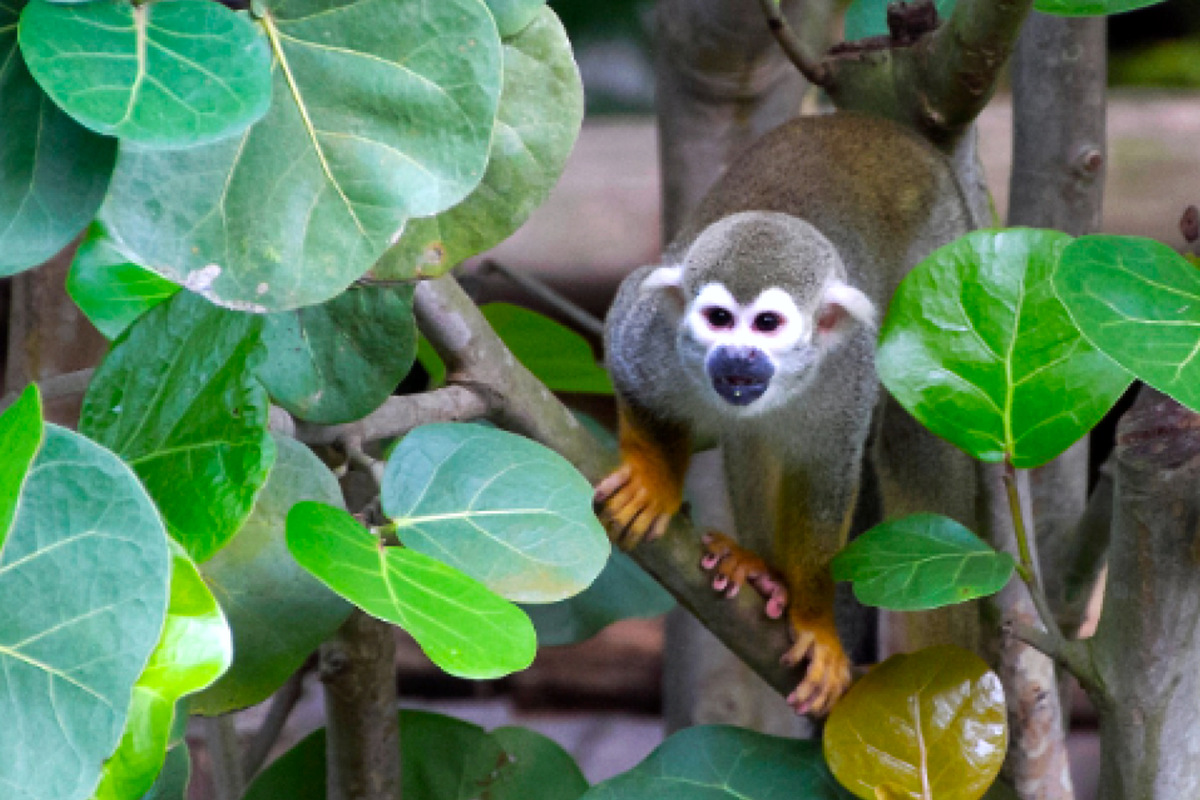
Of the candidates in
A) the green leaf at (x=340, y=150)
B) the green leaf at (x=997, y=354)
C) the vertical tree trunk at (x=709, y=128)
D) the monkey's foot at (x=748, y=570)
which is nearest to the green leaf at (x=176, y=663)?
the green leaf at (x=340, y=150)

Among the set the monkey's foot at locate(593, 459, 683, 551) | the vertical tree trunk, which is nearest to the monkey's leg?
the monkey's foot at locate(593, 459, 683, 551)

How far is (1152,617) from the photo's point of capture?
1125 millimetres

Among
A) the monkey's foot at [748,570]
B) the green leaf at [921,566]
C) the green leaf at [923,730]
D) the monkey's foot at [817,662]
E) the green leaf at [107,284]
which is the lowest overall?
the monkey's foot at [817,662]

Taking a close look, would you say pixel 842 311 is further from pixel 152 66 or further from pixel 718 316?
pixel 152 66

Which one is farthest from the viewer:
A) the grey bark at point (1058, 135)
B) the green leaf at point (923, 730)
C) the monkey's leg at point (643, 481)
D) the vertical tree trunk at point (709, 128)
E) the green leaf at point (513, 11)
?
the vertical tree trunk at point (709, 128)

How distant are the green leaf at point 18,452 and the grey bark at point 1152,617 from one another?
875 mm

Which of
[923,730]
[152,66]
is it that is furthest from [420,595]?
[923,730]

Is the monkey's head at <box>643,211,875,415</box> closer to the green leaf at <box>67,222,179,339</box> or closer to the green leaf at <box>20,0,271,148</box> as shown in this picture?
the green leaf at <box>67,222,179,339</box>

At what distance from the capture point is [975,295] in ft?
3.54

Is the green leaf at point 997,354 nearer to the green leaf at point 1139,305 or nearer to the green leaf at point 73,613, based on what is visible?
the green leaf at point 1139,305

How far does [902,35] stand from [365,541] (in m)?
1.15

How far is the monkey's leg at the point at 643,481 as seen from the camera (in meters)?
1.47

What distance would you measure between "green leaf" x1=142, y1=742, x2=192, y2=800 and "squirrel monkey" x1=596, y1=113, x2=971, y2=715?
0.52 meters

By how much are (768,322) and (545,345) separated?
1.24 feet
